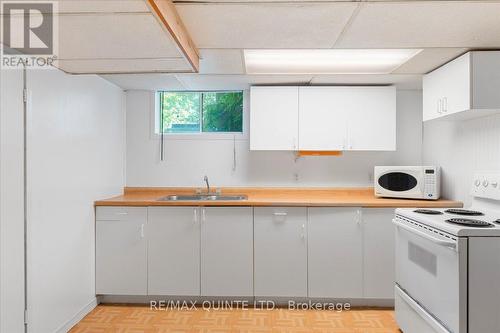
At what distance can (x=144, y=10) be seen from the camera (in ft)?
4.64

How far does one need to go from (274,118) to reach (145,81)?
126 cm

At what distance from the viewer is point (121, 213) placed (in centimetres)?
278

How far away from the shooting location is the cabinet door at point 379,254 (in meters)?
2.72

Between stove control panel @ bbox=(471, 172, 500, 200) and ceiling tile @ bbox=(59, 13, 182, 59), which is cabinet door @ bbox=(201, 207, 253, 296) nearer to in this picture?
ceiling tile @ bbox=(59, 13, 182, 59)

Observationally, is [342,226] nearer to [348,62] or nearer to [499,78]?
[348,62]

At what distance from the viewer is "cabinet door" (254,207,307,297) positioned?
9.04 ft

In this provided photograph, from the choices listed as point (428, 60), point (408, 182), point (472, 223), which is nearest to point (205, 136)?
point (408, 182)

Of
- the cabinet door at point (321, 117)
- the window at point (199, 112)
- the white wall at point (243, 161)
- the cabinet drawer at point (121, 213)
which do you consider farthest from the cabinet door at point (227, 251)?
the window at point (199, 112)

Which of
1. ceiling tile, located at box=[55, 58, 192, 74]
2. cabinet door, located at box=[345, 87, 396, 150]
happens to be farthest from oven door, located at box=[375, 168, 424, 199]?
ceiling tile, located at box=[55, 58, 192, 74]

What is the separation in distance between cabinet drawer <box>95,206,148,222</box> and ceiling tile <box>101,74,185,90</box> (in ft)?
3.78

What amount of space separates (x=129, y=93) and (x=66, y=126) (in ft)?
3.99

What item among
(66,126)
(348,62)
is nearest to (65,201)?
(66,126)

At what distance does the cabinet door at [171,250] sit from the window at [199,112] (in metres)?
1.09

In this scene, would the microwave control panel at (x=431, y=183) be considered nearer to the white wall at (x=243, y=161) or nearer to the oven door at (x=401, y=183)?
the oven door at (x=401, y=183)
